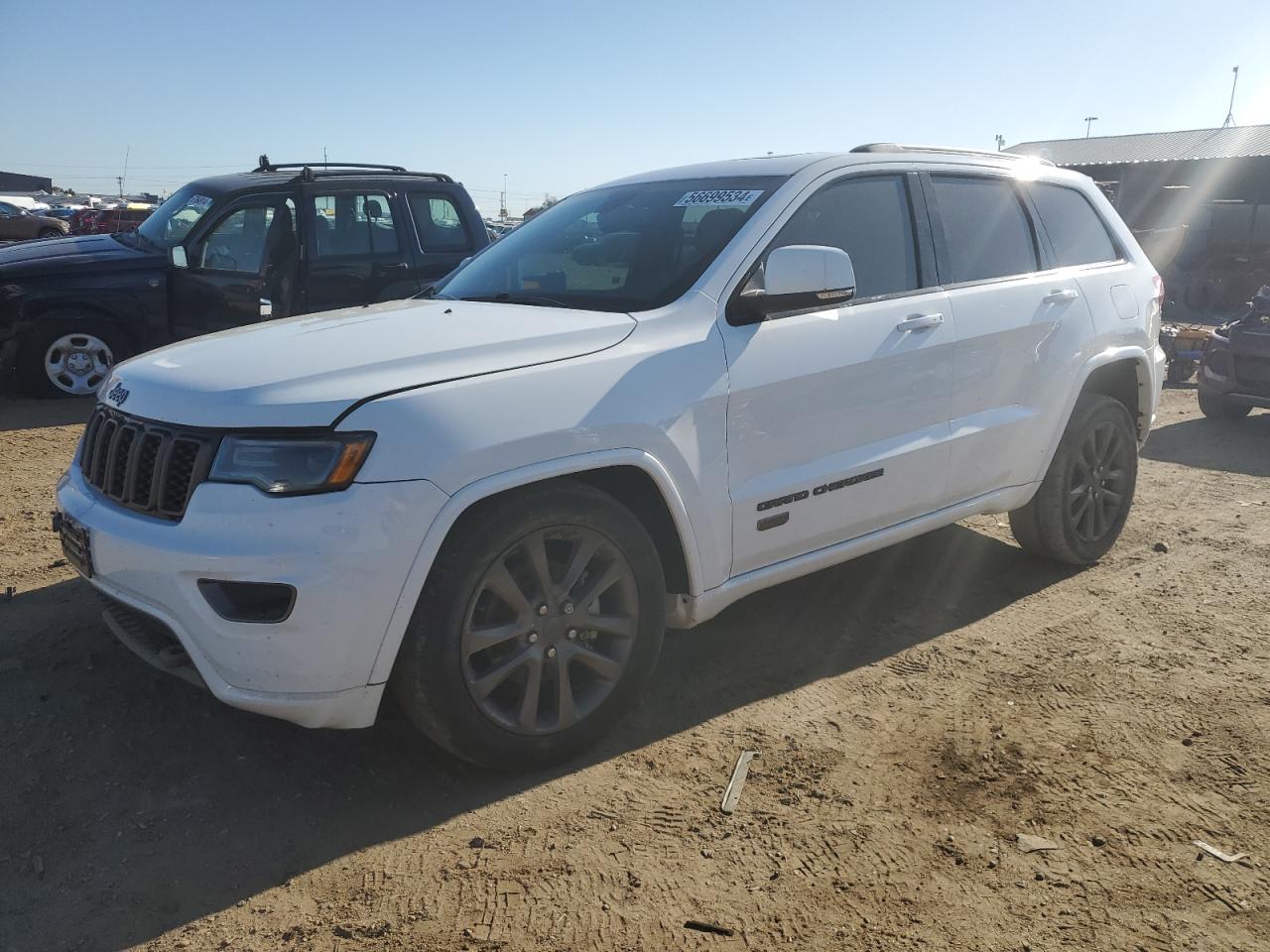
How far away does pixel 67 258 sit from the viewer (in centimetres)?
862

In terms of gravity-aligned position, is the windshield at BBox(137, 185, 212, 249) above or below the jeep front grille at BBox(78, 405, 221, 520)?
above

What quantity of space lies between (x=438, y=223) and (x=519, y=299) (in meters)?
5.02

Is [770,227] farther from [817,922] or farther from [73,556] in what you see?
[73,556]

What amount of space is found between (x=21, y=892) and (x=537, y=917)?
129cm

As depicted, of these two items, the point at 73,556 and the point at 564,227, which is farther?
the point at 564,227

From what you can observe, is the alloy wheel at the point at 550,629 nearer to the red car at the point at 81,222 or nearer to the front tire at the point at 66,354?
the front tire at the point at 66,354

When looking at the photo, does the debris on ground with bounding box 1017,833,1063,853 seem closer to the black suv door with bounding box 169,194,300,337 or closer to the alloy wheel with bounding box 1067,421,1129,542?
the alloy wheel with bounding box 1067,421,1129,542

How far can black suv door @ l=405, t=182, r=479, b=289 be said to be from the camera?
8391 mm

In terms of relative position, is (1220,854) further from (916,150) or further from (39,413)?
(39,413)

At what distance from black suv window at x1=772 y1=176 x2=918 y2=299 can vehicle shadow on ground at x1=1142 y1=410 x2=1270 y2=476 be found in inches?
187

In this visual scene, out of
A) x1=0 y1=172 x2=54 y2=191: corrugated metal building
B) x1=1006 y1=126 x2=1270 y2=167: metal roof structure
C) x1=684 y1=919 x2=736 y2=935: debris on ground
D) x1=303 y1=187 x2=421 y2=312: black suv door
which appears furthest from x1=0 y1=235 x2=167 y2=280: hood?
x1=0 y1=172 x2=54 y2=191: corrugated metal building

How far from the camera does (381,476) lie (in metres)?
2.68

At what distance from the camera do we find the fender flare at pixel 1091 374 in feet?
15.3

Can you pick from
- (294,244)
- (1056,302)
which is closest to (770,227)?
(1056,302)
